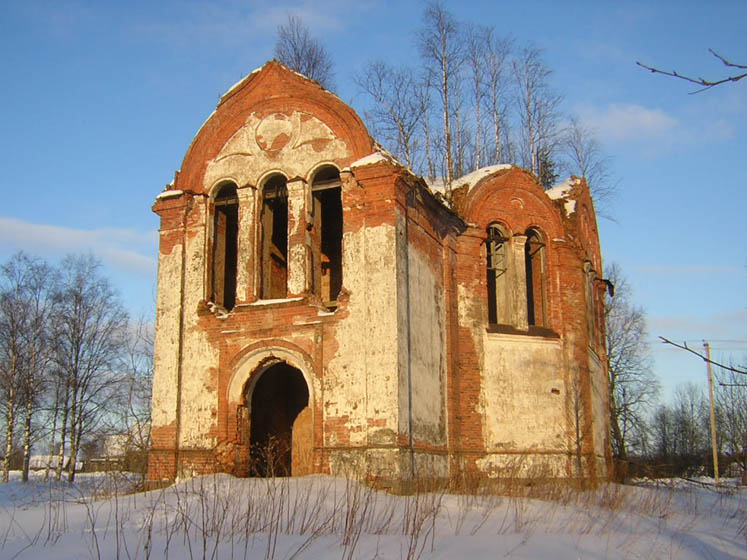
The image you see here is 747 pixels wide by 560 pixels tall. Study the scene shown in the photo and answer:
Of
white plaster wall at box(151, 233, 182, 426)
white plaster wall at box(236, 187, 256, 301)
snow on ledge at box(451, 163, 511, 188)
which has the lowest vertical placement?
white plaster wall at box(151, 233, 182, 426)

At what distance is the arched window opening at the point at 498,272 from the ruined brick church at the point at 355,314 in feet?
0.15

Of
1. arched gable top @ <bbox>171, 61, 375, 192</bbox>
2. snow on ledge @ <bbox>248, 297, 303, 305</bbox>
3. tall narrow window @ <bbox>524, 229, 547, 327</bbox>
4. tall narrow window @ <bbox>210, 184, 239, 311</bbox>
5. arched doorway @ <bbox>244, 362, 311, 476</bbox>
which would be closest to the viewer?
snow on ledge @ <bbox>248, 297, 303, 305</bbox>

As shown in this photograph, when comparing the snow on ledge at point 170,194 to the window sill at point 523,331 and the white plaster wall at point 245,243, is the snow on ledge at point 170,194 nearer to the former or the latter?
the white plaster wall at point 245,243

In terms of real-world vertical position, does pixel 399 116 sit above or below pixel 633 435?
above

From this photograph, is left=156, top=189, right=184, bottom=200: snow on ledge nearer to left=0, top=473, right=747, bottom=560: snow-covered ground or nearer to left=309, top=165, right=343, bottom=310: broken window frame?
left=309, top=165, right=343, bottom=310: broken window frame

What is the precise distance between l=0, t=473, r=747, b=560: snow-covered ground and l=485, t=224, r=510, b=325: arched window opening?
533 cm

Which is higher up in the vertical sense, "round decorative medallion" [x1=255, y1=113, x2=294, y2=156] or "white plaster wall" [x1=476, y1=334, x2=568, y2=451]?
"round decorative medallion" [x1=255, y1=113, x2=294, y2=156]

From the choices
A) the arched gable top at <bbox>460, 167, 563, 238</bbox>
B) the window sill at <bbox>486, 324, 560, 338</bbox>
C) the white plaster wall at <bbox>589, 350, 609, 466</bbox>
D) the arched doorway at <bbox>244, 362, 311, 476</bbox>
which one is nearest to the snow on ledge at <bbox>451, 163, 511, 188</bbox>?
the arched gable top at <bbox>460, 167, 563, 238</bbox>

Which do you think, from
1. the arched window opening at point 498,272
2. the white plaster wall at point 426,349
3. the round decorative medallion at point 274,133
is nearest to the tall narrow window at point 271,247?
the round decorative medallion at point 274,133

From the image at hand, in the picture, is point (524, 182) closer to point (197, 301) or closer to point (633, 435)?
point (197, 301)

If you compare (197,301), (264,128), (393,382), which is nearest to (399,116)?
(264,128)

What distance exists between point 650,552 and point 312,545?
3854mm

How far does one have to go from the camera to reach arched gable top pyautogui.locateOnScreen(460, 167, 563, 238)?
1633 centimetres

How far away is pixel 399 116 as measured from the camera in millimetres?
27172
